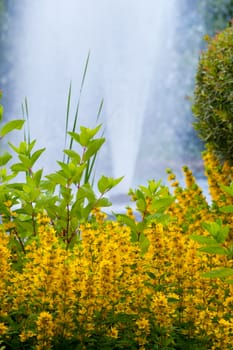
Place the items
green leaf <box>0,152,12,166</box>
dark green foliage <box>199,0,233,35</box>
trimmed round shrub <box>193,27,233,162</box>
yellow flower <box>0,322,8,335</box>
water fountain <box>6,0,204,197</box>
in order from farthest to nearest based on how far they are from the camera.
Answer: dark green foliage <box>199,0,233,35</box> < water fountain <box>6,0,204,197</box> < trimmed round shrub <box>193,27,233,162</box> < green leaf <box>0,152,12,166</box> < yellow flower <box>0,322,8,335</box>

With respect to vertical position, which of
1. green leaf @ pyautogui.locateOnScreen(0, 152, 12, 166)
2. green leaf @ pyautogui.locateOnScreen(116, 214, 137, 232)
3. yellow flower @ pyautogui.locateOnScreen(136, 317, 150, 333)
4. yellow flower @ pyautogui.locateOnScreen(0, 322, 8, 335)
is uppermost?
green leaf @ pyautogui.locateOnScreen(0, 152, 12, 166)

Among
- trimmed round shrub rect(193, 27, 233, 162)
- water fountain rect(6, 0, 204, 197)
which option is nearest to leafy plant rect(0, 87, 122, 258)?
trimmed round shrub rect(193, 27, 233, 162)

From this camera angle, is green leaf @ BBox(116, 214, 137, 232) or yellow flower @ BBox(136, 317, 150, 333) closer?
yellow flower @ BBox(136, 317, 150, 333)

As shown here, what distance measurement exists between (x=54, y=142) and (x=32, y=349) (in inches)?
664

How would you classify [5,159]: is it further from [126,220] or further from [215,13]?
[215,13]

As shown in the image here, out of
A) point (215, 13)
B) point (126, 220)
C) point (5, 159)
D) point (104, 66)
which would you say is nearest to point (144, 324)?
point (126, 220)

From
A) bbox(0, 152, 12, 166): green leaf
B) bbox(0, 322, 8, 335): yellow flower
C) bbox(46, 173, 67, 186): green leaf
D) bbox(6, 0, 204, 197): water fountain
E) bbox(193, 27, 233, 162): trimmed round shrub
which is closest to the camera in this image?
bbox(0, 322, 8, 335): yellow flower

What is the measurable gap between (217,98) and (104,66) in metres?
14.3

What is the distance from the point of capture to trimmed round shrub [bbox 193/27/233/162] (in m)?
4.16

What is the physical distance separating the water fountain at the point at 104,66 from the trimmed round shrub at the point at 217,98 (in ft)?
39.2

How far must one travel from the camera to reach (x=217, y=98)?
425 cm

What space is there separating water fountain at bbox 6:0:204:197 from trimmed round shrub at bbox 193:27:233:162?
39.2 ft

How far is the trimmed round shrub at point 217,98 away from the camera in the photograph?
416cm

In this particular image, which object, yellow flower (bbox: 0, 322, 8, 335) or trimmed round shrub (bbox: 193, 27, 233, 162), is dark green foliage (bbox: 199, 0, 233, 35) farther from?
yellow flower (bbox: 0, 322, 8, 335)
